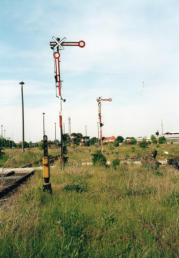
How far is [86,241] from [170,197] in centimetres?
254

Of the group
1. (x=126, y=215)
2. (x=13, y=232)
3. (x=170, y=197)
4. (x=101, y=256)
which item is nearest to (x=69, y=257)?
(x=101, y=256)

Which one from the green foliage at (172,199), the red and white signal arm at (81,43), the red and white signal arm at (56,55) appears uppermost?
the red and white signal arm at (81,43)

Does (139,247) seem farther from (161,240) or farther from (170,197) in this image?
(170,197)

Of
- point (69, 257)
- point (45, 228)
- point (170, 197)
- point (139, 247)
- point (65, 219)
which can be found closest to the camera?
point (69, 257)

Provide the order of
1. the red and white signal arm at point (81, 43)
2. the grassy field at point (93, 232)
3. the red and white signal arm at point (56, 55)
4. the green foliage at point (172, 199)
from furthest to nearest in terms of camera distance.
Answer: the red and white signal arm at point (56, 55)
the red and white signal arm at point (81, 43)
the green foliage at point (172, 199)
the grassy field at point (93, 232)

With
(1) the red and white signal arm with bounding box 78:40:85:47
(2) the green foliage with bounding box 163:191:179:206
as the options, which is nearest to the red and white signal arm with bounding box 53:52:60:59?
(1) the red and white signal arm with bounding box 78:40:85:47

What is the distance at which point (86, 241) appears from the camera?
8.83 feet

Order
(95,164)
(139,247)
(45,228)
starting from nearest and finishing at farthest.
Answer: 1. (139,247)
2. (45,228)
3. (95,164)

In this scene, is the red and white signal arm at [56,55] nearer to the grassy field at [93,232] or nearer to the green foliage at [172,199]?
the grassy field at [93,232]

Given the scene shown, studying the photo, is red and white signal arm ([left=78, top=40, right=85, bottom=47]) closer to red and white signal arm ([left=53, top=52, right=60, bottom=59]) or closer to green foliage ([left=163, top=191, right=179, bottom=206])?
red and white signal arm ([left=53, top=52, right=60, bottom=59])

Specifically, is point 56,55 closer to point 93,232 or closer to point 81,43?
point 81,43

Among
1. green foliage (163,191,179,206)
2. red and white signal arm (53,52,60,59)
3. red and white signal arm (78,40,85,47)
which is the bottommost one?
green foliage (163,191,179,206)

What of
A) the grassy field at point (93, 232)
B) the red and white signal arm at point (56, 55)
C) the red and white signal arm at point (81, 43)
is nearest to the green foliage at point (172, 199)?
the grassy field at point (93, 232)

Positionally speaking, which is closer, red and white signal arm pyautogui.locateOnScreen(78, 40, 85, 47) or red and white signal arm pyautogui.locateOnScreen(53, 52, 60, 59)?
red and white signal arm pyautogui.locateOnScreen(78, 40, 85, 47)
